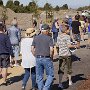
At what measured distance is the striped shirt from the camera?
1202cm

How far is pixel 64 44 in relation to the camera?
12.1 metres

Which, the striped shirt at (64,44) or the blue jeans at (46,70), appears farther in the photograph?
the striped shirt at (64,44)

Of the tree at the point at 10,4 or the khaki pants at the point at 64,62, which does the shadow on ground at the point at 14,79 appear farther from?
the tree at the point at 10,4

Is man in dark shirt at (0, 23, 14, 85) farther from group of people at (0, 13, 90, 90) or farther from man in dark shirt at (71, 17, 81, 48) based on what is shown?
man in dark shirt at (71, 17, 81, 48)

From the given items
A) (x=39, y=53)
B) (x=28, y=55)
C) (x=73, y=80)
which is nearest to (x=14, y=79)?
(x=73, y=80)

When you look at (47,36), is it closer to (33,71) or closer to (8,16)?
(33,71)

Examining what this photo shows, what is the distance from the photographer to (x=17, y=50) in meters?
16.7

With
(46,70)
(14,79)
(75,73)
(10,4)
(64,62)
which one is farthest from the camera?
(10,4)

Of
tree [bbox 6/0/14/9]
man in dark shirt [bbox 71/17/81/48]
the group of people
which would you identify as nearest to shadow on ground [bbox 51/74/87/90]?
the group of people

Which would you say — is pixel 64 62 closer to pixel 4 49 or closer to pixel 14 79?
pixel 4 49

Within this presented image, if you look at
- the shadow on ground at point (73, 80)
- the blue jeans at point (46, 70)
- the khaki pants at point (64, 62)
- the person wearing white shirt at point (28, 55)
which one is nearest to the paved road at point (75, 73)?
the shadow on ground at point (73, 80)

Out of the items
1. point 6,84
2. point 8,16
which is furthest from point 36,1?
point 6,84

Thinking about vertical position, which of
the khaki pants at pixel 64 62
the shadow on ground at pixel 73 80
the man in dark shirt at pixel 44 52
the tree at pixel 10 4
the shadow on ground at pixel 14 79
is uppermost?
the tree at pixel 10 4

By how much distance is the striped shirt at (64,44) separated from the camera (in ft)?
39.4
